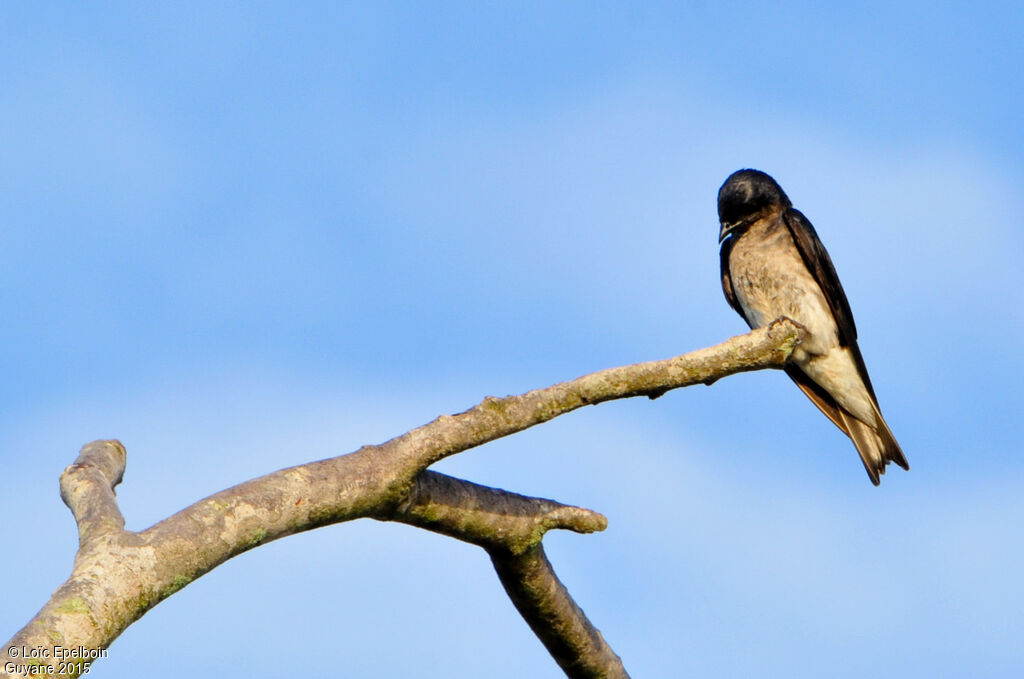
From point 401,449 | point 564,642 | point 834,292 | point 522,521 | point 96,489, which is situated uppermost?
point 834,292

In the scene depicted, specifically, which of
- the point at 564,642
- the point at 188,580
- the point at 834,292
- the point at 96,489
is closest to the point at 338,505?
the point at 188,580

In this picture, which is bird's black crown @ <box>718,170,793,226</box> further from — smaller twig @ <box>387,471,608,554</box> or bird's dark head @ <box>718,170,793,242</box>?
smaller twig @ <box>387,471,608,554</box>

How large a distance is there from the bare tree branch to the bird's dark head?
4.24m

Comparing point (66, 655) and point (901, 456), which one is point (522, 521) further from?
point (901, 456)

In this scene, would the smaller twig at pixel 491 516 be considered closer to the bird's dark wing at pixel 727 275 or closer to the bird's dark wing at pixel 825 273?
the bird's dark wing at pixel 825 273

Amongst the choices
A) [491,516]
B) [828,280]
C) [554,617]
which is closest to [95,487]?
[491,516]

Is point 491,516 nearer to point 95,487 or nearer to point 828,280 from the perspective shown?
point 95,487

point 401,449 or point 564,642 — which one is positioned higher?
point 401,449

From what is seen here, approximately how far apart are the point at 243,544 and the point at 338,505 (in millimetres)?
383

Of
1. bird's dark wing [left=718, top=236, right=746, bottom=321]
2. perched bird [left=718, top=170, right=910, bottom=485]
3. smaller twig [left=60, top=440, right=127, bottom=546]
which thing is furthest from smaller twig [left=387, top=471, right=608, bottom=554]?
bird's dark wing [left=718, top=236, right=746, bottom=321]

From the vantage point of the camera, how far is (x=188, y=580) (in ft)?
11.3

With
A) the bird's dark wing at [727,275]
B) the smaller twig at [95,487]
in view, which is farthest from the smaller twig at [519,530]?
the bird's dark wing at [727,275]

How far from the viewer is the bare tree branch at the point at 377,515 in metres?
3.24

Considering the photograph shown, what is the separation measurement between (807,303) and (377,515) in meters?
5.29
